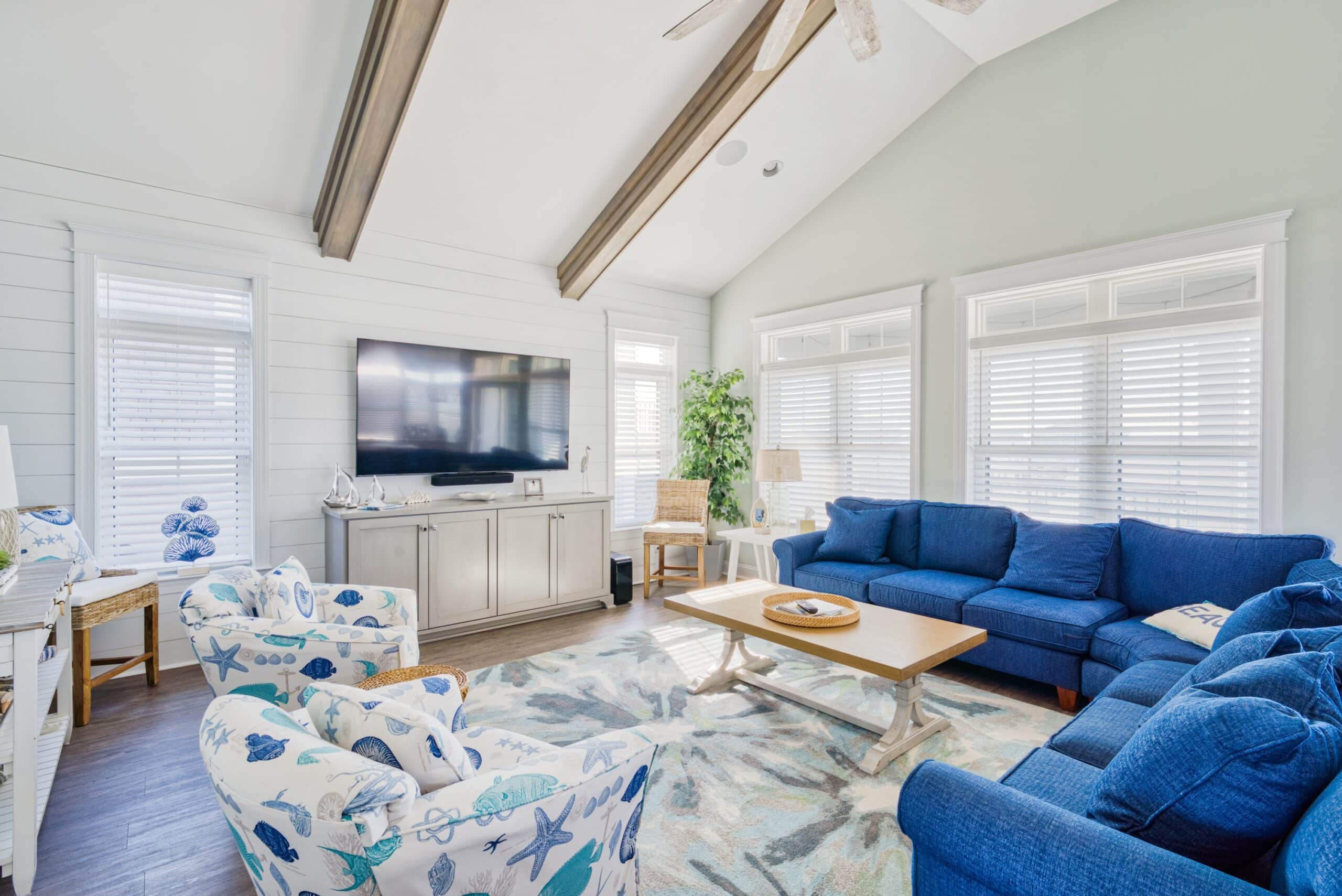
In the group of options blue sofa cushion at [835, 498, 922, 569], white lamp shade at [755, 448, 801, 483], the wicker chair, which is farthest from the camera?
the wicker chair

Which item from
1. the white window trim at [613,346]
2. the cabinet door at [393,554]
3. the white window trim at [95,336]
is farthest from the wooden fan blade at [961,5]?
the white window trim at [95,336]

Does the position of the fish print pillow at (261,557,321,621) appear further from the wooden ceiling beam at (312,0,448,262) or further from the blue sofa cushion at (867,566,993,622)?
the blue sofa cushion at (867,566,993,622)

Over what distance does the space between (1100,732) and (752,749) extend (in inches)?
49.9

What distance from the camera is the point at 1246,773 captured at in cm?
107

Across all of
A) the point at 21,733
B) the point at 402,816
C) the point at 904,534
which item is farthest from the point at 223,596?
the point at 904,534

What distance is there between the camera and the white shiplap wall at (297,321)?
327 cm

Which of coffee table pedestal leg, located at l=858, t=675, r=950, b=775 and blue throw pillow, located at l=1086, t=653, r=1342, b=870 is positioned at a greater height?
blue throw pillow, located at l=1086, t=653, r=1342, b=870

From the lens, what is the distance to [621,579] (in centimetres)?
504

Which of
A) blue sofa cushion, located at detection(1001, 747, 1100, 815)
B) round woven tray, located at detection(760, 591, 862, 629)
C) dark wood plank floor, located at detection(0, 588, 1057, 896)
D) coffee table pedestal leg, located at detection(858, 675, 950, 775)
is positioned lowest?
dark wood plank floor, located at detection(0, 588, 1057, 896)

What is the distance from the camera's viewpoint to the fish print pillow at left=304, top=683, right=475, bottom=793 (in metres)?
1.26

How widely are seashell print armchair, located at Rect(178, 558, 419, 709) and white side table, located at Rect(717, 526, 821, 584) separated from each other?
3.17 metres

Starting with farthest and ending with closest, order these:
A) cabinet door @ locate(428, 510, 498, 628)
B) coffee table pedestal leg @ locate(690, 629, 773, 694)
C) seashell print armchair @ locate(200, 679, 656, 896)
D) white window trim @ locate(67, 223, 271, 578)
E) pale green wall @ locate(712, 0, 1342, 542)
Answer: cabinet door @ locate(428, 510, 498, 628), white window trim @ locate(67, 223, 271, 578), coffee table pedestal leg @ locate(690, 629, 773, 694), pale green wall @ locate(712, 0, 1342, 542), seashell print armchair @ locate(200, 679, 656, 896)

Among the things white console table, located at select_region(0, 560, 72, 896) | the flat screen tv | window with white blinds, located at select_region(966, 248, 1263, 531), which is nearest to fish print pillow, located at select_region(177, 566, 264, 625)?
white console table, located at select_region(0, 560, 72, 896)

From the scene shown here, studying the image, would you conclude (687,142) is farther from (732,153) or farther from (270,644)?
(270,644)
